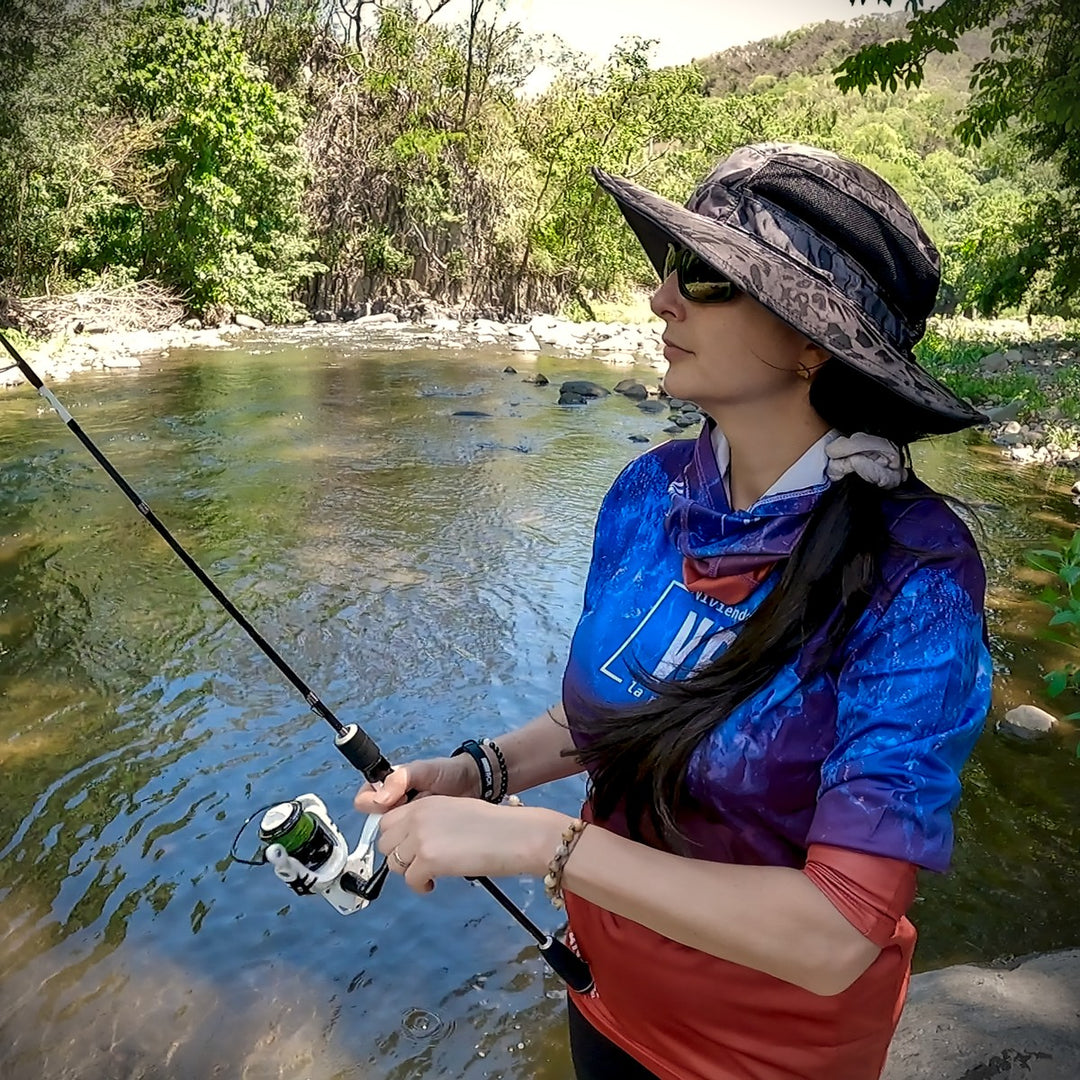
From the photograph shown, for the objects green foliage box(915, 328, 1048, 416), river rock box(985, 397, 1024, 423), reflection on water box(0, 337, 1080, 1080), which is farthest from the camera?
green foliage box(915, 328, 1048, 416)

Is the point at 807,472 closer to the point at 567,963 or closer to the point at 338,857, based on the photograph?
the point at 567,963

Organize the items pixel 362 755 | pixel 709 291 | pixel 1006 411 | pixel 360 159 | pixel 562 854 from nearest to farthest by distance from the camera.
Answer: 1. pixel 562 854
2. pixel 709 291
3. pixel 362 755
4. pixel 1006 411
5. pixel 360 159

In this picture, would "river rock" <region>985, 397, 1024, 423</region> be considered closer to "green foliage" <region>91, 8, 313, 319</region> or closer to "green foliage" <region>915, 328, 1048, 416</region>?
"green foliage" <region>915, 328, 1048, 416</region>

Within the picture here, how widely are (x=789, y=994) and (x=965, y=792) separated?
3.60 meters

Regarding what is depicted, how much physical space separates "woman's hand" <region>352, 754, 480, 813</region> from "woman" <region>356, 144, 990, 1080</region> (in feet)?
0.97

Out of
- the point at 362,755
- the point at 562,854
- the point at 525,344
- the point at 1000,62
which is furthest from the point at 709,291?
the point at 525,344

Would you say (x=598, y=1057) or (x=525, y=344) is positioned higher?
(x=598, y=1057)

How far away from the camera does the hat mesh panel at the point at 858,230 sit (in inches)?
50.8

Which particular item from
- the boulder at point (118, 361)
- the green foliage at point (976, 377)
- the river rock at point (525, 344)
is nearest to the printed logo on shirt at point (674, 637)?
the green foliage at point (976, 377)

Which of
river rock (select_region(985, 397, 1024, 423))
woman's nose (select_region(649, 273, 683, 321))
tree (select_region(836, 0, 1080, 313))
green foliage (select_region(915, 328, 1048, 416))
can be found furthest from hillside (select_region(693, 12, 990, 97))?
woman's nose (select_region(649, 273, 683, 321))

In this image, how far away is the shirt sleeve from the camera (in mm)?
1123

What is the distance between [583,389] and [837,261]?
1368 centimetres

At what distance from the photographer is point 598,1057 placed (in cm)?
167

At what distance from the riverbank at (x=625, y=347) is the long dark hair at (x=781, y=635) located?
860 centimetres
